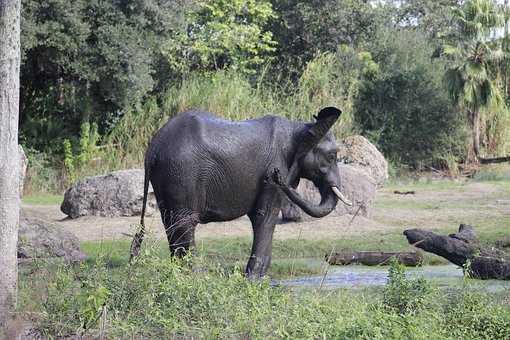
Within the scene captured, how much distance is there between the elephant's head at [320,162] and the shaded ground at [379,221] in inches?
105

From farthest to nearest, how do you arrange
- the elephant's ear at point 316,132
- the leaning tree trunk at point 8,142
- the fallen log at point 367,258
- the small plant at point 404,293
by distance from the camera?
the fallen log at point 367,258 < the elephant's ear at point 316,132 < the leaning tree trunk at point 8,142 < the small plant at point 404,293

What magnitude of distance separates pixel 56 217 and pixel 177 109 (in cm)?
Answer: 914

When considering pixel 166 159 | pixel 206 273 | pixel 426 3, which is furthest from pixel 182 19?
pixel 426 3

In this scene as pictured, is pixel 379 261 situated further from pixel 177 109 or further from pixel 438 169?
pixel 438 169

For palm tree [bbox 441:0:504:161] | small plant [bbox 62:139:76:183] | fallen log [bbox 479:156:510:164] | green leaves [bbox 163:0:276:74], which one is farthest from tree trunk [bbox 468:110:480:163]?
small plant [bbox 62:139:76:183]

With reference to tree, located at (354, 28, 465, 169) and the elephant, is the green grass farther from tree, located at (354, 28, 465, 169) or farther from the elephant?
tree, located at (354, 28, 465, 169)

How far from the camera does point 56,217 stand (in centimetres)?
1923

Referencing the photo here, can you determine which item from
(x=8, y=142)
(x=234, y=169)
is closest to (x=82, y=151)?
(x=234, y=169)

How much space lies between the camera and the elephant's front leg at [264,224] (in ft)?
34.8

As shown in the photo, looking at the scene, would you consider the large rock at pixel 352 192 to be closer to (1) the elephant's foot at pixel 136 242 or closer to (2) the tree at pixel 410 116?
(1) the elephant's foot at pixel 136 242

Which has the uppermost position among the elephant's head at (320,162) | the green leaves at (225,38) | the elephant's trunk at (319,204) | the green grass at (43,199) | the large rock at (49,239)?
the green leaves at (225,38)

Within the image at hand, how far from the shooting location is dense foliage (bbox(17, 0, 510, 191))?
2580 cm

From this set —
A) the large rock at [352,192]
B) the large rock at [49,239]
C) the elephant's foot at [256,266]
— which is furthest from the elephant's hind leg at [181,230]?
the large rock at [352,192]

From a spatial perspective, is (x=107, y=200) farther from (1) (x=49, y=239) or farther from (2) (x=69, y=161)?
(2) (x=69, y=161)
